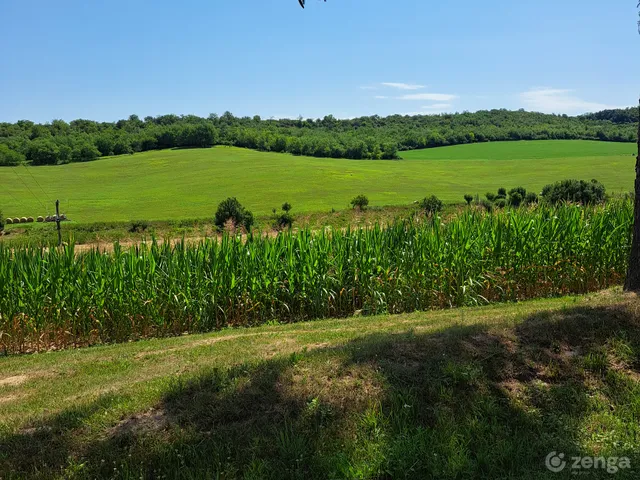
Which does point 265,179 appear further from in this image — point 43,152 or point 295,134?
point 295,134

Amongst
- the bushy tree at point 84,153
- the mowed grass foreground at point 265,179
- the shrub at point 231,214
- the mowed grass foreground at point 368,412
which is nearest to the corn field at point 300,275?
the mowed grass foreground at point 368,412

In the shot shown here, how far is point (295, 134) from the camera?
120312mm

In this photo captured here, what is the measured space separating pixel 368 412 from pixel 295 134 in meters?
120

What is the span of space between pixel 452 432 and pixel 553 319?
7.32 feet

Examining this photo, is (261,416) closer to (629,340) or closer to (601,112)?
(629,340)

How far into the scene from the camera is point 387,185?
57906 mm

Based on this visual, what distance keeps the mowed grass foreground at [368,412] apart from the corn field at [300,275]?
373 cm

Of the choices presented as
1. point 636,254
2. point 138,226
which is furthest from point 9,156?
point 636,254

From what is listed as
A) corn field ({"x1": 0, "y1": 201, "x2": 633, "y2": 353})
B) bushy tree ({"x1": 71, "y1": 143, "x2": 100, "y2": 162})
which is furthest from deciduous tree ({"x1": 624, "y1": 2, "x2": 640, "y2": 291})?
bushy tree ({"x1": 71, "y1": 143, "x2": 100, "y2": 162})

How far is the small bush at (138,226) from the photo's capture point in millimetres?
34178

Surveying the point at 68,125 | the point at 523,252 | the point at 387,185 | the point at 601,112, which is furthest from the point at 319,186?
the point at 601,112

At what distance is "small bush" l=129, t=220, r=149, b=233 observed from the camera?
3418 cm

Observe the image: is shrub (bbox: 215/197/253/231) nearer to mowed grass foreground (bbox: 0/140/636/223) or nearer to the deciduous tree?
mowed grass foreground (bbox: 0/140/636/223)

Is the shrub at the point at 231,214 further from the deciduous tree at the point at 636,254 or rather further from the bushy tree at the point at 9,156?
the bushy tree at the point at 9,156
